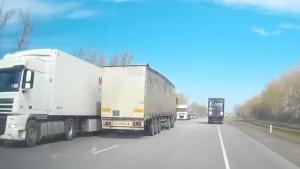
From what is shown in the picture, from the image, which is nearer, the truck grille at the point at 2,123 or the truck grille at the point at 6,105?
the truck grille at the point at 2,123

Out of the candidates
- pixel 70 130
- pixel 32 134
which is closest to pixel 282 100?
pixel 70 130

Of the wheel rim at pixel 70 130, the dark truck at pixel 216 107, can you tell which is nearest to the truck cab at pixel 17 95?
the wheel rim at pixel 70 130

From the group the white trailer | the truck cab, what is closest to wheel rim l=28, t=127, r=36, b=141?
the truck cab

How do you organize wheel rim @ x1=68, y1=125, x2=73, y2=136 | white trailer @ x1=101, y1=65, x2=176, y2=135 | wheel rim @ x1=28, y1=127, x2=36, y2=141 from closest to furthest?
wheel rim @ x1=28, y1=127, x2=36, y2=141 < wheel rim @ x1=68, y1=125, x2=73, y2=136 < white trailer @ x1=101, y1=65, x2=176, y2=135

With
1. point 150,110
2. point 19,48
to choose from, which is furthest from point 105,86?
point 19,48

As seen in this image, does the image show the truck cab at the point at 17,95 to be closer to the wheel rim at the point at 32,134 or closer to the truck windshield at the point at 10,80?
the truck windshield at the point at 10,80

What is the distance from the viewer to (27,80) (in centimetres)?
1734

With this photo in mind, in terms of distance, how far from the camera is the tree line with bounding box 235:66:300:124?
7331 cm

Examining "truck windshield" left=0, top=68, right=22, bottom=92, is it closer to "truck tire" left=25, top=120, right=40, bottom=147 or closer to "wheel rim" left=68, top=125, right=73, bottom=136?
"truck tire" left=25, top=120, right=40, bottom=147

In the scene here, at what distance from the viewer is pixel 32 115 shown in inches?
709

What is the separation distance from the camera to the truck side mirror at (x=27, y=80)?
56.8 ft

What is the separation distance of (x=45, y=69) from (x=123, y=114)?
6.94m

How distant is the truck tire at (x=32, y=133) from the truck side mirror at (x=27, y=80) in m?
1.48

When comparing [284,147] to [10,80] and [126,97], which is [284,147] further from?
[10,80]
